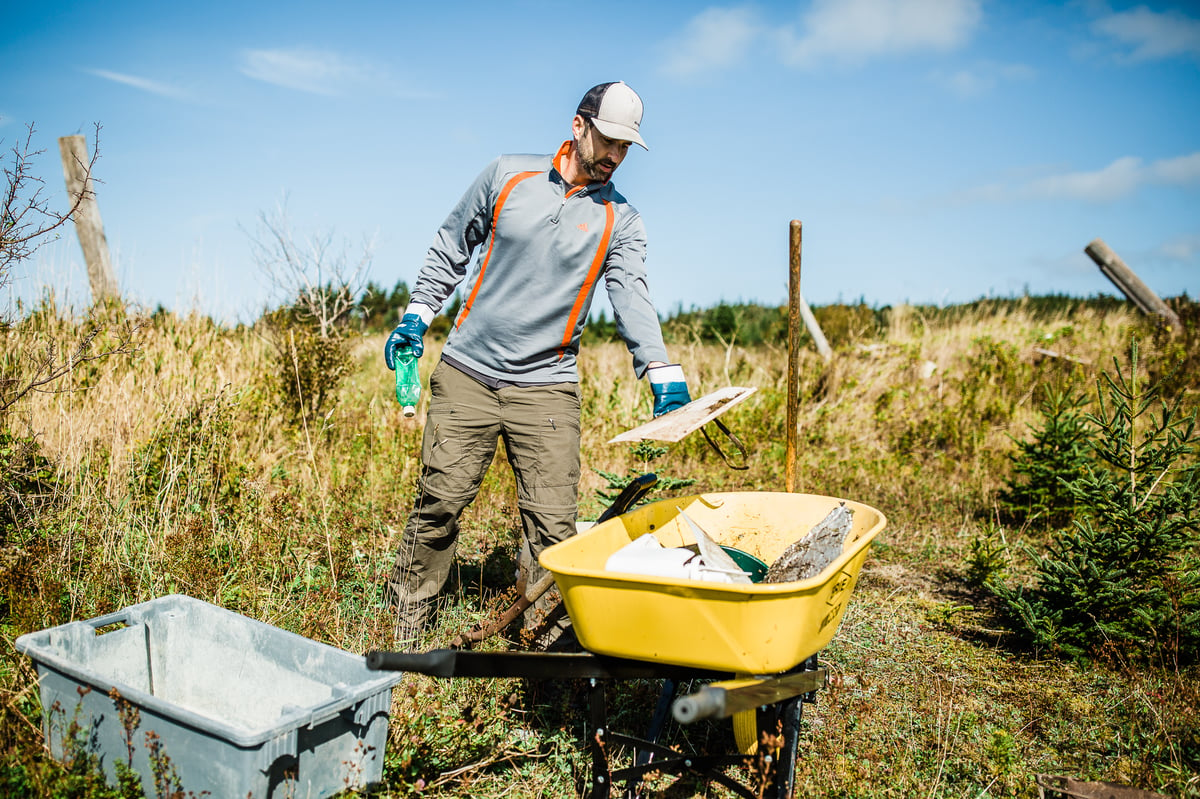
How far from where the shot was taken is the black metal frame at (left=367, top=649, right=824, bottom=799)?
1760 mm

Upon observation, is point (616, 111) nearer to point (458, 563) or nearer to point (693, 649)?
point (693, 649)

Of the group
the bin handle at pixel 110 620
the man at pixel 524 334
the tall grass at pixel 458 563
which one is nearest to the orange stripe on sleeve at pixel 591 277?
the man at pixel 524 334

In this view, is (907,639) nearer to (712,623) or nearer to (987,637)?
(987,637)

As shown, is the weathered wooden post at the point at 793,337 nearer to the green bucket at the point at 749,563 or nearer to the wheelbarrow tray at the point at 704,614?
the green bucket at the point at 749,563

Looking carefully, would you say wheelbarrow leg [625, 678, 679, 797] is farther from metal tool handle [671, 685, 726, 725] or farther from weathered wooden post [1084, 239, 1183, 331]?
weathered wooden post [1084, 239, 1183, 331]

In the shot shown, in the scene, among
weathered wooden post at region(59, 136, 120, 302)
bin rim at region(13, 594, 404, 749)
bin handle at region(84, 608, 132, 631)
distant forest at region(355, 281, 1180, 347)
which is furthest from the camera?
distant forest at region(355, 281, 1180, 347)

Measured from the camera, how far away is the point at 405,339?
2.97 metres

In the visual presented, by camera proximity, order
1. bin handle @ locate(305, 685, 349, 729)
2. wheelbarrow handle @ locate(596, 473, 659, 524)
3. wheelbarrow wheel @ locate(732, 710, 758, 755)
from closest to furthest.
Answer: bin handle @ locate(305, 685, 349, 729), wheelbarrow wheel @ locate(732, 710, 758, 755), wheelbarrow handle @ locate(596, 473, 659, 524)

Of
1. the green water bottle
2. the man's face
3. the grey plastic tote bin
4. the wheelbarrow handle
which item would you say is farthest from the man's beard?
the grey plastic tote bin

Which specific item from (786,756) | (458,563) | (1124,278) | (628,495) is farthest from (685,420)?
(1124,278)

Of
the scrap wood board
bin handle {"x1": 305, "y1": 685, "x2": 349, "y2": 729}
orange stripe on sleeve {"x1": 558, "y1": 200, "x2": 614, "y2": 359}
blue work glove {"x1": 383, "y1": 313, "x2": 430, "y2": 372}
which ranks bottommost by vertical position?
bin handle {"x1": 305, "y1": 685, "x2": 349, "y2": 729}

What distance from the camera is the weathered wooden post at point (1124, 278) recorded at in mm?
10135

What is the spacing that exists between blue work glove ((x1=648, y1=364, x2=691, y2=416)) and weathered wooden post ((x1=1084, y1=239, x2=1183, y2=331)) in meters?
10.1

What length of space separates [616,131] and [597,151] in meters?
0.14
